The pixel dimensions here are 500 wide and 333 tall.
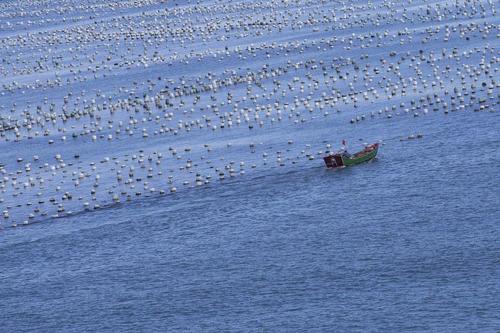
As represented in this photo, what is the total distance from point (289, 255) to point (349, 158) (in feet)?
95.2

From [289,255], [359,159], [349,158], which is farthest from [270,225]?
[359,159]

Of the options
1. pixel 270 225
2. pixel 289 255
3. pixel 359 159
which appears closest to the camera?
pixel 289 255

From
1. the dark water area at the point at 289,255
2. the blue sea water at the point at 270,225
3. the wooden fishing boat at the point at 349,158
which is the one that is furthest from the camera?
the wooden fishing boat at the point at 349,158

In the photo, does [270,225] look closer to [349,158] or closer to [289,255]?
[289,255]

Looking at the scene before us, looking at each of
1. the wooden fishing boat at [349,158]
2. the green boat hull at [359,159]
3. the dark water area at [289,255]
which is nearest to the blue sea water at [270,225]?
the dark water area at [289,255]

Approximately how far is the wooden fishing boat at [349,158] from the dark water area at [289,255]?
1.15m

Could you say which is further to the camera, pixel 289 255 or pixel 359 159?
pixel 359 159

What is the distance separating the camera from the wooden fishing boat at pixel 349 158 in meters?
155

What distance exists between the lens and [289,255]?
130 m

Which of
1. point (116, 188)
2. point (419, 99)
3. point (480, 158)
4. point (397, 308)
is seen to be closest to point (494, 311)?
point (397, 308)

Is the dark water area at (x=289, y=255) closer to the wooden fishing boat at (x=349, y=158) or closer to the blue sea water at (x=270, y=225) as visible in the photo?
the blue sea water at (x=270, y=225)

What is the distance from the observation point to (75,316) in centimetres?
12088

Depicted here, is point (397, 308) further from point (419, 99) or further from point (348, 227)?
point (419, 99)

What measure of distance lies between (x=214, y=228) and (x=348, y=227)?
13.7 meters
